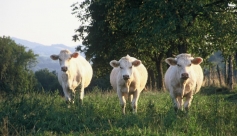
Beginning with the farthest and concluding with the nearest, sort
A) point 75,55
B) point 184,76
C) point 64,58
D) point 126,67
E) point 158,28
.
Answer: point 158,28
point 75,55
point 64,58
point 126,67
point 184,76

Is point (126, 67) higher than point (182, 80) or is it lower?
higher

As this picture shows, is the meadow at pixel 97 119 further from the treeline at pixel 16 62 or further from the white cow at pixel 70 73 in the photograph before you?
the treeline at pixel 16 62

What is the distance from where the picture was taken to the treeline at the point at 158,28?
2322 cm

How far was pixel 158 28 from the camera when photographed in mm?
22969

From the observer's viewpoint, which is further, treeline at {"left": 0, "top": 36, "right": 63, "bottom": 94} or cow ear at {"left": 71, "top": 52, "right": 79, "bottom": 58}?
treeline at {"left": 0, "top": 36, "right": 63, "bottom": 94}

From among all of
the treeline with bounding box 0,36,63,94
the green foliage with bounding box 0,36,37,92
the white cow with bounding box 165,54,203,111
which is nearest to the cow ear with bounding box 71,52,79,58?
the white cow with bounding box 165,54,203,111

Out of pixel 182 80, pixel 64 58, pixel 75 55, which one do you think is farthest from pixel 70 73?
pixel 182 80

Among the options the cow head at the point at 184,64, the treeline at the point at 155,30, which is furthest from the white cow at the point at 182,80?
the treeline at the point at 155,30

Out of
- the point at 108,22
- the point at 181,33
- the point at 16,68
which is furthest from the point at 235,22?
the point at 16,68

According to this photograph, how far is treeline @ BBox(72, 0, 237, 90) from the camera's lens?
23219 millimetres

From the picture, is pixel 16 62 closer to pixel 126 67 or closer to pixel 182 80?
pixel 126 67

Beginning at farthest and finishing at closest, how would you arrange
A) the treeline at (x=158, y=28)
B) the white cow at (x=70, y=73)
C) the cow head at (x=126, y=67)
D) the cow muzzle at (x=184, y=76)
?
the treeline at (x=158, y=28)
the white cow at (x=70, y=73)
the cow head at (x=126, y=67)
the cow muzzle at (x=184, y=76)

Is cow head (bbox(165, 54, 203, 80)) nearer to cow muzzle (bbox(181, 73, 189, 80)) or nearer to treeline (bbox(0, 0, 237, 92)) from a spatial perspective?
cow muzzle (bbox(181, 73, 189, 80))

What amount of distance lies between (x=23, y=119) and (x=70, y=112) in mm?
1522
